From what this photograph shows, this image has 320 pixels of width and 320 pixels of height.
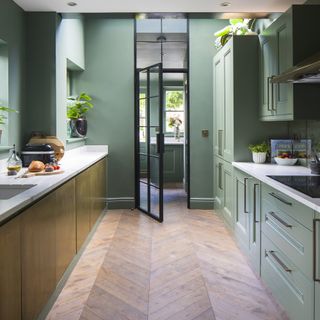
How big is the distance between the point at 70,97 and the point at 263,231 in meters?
3.12

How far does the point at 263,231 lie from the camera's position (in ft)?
9.37

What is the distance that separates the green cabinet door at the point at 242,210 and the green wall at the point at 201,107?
1.65m

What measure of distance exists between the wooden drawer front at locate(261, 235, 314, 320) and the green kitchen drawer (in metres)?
0.05

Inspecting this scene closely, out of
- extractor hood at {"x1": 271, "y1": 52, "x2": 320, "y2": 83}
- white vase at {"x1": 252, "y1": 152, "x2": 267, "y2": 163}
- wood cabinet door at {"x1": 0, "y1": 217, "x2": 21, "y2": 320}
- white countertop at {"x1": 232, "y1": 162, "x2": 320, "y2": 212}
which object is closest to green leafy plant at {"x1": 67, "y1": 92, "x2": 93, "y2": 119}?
white countertop at {"x1": 232, "y1": 162, "x2": 320, "y2": 212}

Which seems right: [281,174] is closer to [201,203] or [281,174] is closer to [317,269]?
[317,269]

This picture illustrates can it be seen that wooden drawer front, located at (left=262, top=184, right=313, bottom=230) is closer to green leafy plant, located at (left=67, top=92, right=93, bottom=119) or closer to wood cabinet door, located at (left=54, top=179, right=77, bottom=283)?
wood cabinet door, located at (left=54, top=179, right=77, bottom=283)

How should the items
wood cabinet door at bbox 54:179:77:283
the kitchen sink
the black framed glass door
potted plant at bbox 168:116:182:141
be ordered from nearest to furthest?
the kitchen sink
wood cabinet door at bbox 54:179:77:283
the black framed glass door
potted plant at bbox 168:116:182:141

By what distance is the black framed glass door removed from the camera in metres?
4.91

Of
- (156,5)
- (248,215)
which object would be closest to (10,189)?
(248,215)

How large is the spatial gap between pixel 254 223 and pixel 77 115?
9.29ft

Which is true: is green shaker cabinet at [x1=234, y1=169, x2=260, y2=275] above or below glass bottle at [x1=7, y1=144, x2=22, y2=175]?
below

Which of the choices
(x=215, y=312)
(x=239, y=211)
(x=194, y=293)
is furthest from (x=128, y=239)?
(x=215, y=312)

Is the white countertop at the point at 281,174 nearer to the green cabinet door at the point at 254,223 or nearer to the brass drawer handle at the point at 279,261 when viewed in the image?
the green cabinet door at the point at 254,223

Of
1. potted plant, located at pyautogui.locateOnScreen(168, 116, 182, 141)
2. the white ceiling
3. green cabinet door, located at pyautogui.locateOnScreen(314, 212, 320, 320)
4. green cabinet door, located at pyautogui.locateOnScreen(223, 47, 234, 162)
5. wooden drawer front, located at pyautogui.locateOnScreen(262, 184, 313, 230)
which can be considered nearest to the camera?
green cabinet door, located at pyautogui.locateOnScreen(314, 212, 320, 320)
